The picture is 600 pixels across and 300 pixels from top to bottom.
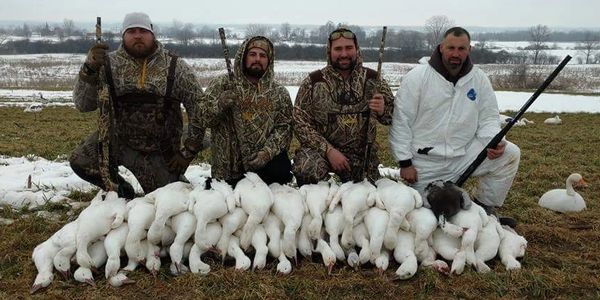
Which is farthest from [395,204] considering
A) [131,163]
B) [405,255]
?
[131,163]

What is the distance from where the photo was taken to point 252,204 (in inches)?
160

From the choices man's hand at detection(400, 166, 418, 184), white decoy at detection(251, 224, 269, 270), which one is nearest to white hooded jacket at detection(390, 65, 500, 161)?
man's hand at detection(400, 166, 418, 184)

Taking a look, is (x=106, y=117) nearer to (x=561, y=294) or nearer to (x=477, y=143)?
(x=477, y=143)

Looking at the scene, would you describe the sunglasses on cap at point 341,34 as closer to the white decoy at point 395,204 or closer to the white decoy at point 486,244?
the white decoy at point 395,204

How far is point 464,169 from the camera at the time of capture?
499 centimetres

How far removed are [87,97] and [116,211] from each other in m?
1.61

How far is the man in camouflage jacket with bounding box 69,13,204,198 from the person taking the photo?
4.95 meters

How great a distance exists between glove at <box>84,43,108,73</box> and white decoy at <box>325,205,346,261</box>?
8.30 ft

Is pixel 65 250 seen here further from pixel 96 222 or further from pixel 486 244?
pixel 486 244

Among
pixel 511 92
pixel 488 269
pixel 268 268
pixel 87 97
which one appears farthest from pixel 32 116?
pixel 511 92

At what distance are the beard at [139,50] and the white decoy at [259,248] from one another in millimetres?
2099

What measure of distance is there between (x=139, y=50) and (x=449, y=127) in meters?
3.04

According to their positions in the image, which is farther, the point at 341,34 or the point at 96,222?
the point at 341,34

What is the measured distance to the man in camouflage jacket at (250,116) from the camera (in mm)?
4844
